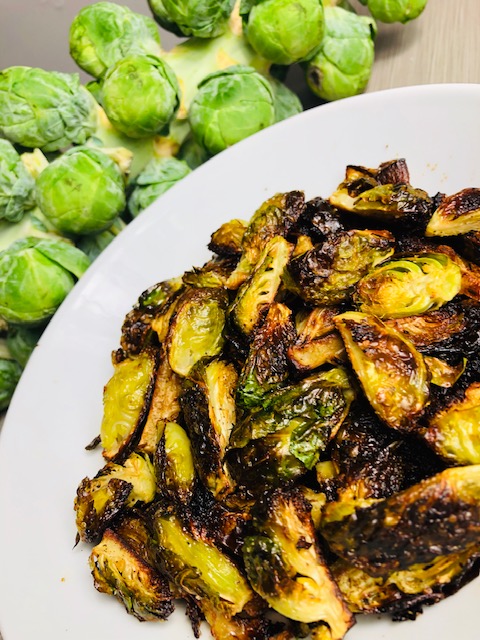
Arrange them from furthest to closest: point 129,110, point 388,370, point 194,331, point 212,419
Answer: point 129,110 → point 194,331 → point 212,419 → point 388,370

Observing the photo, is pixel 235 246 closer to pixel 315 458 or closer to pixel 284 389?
pixel 284 389

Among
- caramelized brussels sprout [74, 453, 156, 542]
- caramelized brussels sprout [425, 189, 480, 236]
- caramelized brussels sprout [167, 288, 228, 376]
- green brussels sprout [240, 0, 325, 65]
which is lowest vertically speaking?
caramelized brussels sprout [74, 453, 156, 542]

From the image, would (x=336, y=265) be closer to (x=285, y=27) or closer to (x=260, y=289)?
(x=260, y=289)

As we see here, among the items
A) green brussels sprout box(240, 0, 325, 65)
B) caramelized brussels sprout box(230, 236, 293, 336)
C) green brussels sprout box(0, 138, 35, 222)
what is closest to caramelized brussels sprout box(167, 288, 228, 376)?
caramelized brussels sprout box(230, 236, 293, 336)

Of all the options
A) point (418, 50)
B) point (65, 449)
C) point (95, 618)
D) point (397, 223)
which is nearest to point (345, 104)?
point (397, 223)

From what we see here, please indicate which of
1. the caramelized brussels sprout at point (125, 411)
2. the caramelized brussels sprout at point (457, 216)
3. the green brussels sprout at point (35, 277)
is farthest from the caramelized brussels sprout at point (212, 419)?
the green brussels sprout at point (35, 277)

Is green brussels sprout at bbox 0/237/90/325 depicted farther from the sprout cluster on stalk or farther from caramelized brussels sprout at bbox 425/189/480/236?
caramelized brussels sprout at bbox 425/189/480/236

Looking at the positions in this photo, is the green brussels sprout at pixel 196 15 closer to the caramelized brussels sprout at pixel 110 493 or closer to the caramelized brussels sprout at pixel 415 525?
the caramelized brussels sprout at pixel 110 493

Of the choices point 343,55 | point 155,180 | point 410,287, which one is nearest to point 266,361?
point 410,287
